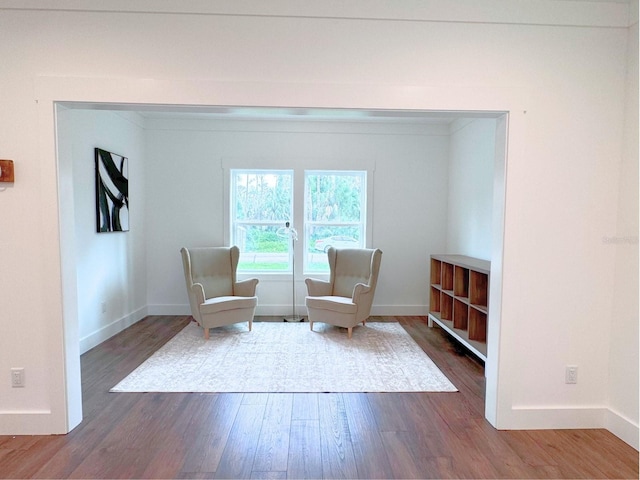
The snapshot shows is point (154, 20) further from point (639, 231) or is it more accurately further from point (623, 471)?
point (623, 471)

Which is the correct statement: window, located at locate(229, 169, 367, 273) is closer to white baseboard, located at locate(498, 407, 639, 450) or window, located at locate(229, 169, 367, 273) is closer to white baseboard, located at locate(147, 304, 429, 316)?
white baseboard, located at locate(147, 304, 429, 316)

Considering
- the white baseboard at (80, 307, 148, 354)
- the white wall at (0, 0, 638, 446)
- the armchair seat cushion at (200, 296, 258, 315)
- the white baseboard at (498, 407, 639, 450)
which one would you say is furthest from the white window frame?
the white baseboard at (498, 407, 639, 450)

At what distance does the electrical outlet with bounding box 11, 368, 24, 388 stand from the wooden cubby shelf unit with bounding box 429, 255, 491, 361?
10.9 feet

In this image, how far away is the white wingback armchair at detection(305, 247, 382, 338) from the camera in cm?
376

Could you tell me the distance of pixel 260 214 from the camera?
4672mm

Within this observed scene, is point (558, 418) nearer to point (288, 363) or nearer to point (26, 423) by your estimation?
point (288, 363)

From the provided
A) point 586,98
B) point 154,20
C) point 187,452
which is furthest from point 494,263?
point 154,20

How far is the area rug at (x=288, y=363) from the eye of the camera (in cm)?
262

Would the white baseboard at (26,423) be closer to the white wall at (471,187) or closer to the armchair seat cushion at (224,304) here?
the armchair seat cushion at (224,304)

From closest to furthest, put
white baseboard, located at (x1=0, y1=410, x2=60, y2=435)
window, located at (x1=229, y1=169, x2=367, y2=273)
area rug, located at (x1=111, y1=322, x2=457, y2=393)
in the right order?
white baseboard, located at (x1=0, y1=410, x2=60, y2=435), area rug, located at (x1=111, y1=322, x2=457, y2=393), window, located at (x1=229, y1=169, x2=367, y2=273)

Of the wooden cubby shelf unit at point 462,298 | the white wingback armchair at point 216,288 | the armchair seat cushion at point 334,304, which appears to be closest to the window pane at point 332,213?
the armchair seat cushion at point 334,304

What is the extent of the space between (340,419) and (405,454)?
0.47 meters

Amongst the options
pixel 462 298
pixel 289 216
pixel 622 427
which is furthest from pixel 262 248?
pixel 622 427

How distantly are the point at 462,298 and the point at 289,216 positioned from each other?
245 cm
